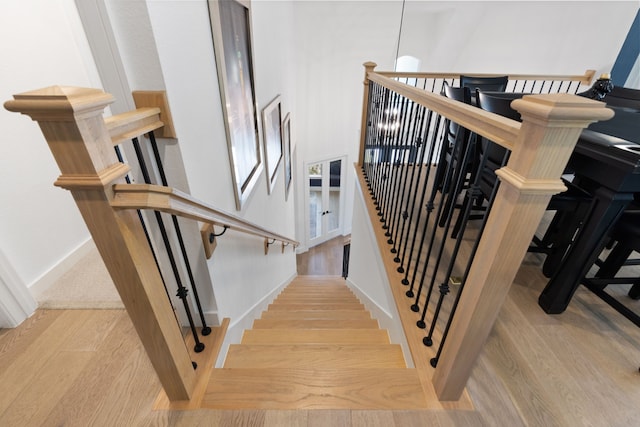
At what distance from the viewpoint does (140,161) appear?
1.02m

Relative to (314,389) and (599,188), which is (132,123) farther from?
(599,188)

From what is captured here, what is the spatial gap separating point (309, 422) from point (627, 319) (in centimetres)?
179

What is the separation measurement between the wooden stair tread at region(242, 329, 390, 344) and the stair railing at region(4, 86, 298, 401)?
87cm

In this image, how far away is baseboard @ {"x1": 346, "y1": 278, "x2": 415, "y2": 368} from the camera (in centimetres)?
152

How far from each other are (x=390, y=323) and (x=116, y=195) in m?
1.76

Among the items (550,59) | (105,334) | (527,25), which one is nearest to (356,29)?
(527,25)

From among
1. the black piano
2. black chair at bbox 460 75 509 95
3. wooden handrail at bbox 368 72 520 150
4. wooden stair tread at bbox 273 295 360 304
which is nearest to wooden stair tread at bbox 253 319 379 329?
wooden stair tread at bbox 273 295 360 304

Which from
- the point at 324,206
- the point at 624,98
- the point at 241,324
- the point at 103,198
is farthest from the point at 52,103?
the point at 324,206

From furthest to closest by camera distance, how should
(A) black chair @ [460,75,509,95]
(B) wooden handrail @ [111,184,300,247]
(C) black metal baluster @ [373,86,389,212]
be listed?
(A) black chair @ [460,75,509,95] → (C) black metal baluster @ [373,86,389,212] → (B) wooden handrail @ [111,184,300,247]

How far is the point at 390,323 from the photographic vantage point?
1.97 metres

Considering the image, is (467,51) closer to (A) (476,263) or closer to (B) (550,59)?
(B) (550,59)

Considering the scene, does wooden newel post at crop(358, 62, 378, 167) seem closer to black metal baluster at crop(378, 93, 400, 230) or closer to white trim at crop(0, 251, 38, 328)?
black metal baluster at crop(378, 93, 400, 230)

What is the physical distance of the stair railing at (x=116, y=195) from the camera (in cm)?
64

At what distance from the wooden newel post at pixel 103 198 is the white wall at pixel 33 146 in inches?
43.7
